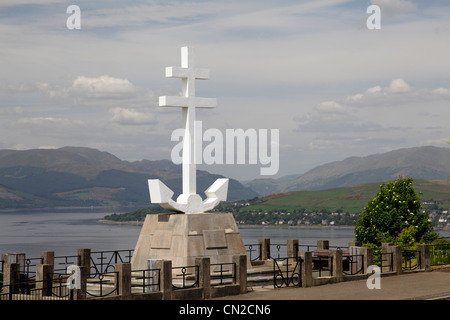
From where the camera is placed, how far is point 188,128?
26.2 m

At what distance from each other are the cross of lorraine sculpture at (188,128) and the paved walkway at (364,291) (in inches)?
157

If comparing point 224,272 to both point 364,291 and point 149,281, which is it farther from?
point 364,291

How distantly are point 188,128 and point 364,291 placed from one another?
8.56 metres

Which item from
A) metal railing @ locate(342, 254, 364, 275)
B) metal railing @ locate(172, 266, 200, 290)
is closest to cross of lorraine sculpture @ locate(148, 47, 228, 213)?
Answer: metal railing @ locate(172, 266, 200, 290)

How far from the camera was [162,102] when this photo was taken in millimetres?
25656

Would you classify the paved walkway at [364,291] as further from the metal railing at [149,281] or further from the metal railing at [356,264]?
the metal railing at [149,281]

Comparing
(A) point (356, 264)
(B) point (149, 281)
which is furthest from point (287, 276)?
(B) point (149, 281)

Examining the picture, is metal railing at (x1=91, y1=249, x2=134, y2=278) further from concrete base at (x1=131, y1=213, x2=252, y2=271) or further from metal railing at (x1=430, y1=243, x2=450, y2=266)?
metal railing at (x1=430, y1=243, x2=450, y2=266)

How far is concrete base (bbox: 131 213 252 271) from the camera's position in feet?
82.2

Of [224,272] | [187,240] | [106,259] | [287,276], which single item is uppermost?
[187,240]

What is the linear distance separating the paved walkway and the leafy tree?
68.3 feet

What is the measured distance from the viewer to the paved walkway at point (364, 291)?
22.5 meters
